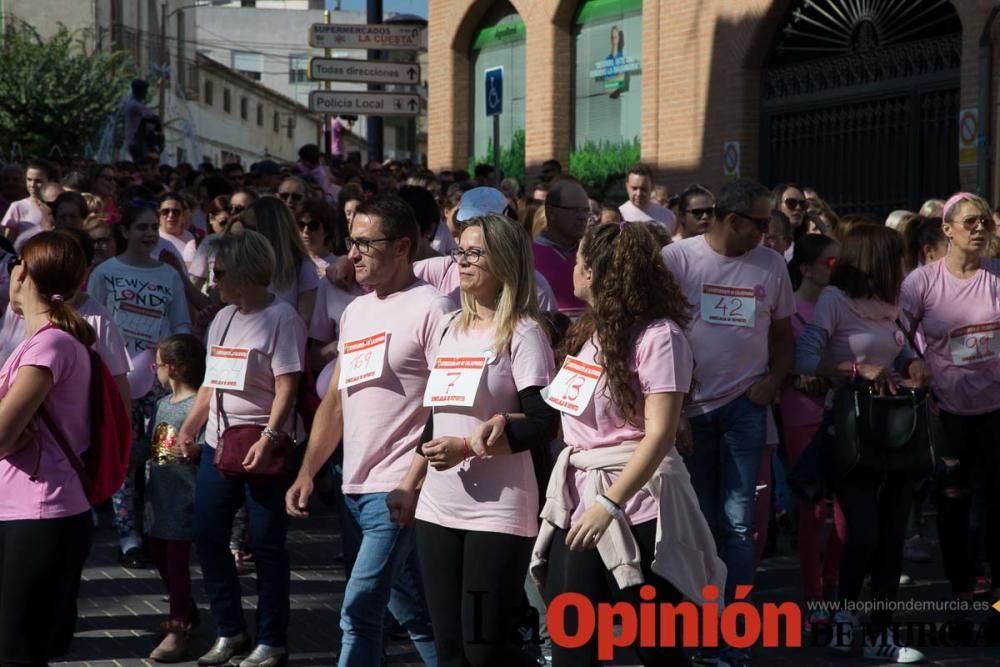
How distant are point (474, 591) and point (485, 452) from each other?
0.43m

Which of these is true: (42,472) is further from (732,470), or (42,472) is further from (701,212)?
(701,212)

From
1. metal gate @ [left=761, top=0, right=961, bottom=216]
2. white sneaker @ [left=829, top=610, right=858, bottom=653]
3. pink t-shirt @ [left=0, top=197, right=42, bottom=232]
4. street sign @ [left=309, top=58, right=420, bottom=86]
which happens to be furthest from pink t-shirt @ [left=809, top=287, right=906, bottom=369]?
street sign @ [left=309, top=58, right=420, bottom=86]

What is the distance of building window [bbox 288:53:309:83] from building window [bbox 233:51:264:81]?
5.17 feet

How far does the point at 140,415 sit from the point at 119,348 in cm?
274

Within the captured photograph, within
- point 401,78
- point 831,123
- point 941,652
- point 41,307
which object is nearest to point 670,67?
point 831,123

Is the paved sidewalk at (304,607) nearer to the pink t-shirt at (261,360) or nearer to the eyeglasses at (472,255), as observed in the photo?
the pink t-shirt at (261,360)

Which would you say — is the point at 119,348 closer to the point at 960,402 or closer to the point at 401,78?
the point at 960,402

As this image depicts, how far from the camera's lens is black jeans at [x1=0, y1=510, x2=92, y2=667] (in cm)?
471

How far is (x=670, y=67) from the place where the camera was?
21.0m

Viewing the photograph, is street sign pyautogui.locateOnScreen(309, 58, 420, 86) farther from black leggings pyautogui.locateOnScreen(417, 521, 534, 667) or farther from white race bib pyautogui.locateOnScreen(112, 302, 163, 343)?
black leggings pyautogui.locateOnScreen(417, 521, 534, 667)

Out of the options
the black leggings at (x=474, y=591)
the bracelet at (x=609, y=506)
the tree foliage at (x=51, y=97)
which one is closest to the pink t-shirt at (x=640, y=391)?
the bracelet at (x=609, y=506)

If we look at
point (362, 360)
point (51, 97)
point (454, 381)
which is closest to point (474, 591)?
point (454, 381)

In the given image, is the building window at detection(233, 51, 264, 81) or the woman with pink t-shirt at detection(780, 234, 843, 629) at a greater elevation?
the building window at detection(233, 51, 264, 81)

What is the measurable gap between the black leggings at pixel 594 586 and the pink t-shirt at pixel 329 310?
269 cm
